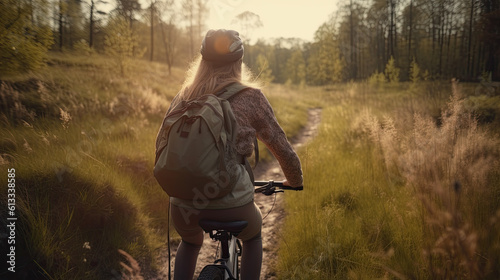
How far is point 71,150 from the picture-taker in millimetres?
3232

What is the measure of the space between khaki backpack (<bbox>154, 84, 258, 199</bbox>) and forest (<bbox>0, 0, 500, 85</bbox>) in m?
0.65

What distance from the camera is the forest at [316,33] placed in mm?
3041

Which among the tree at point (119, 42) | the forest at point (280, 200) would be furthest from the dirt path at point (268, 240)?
the tree at point (119, 42)

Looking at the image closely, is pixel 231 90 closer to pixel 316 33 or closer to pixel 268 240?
pixel 268 240

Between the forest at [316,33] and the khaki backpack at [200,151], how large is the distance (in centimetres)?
65

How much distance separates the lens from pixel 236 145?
1.48m

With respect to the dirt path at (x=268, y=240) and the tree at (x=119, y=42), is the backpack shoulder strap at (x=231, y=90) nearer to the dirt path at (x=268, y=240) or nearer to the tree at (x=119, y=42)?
the dirt path at (x=268, y=240)

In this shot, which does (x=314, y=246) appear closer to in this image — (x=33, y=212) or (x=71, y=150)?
(x=33, y=212)

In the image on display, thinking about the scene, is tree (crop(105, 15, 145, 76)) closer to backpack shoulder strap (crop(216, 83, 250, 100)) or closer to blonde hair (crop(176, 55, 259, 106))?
blonde hair (crop(176, 55, 259, 106))

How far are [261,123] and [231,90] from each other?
264 millimetres

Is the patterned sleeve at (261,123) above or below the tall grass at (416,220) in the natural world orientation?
above

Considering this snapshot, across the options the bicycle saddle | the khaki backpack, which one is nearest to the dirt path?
the bicycle saddle

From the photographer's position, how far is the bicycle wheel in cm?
144

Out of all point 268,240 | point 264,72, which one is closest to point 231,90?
point 268,240
